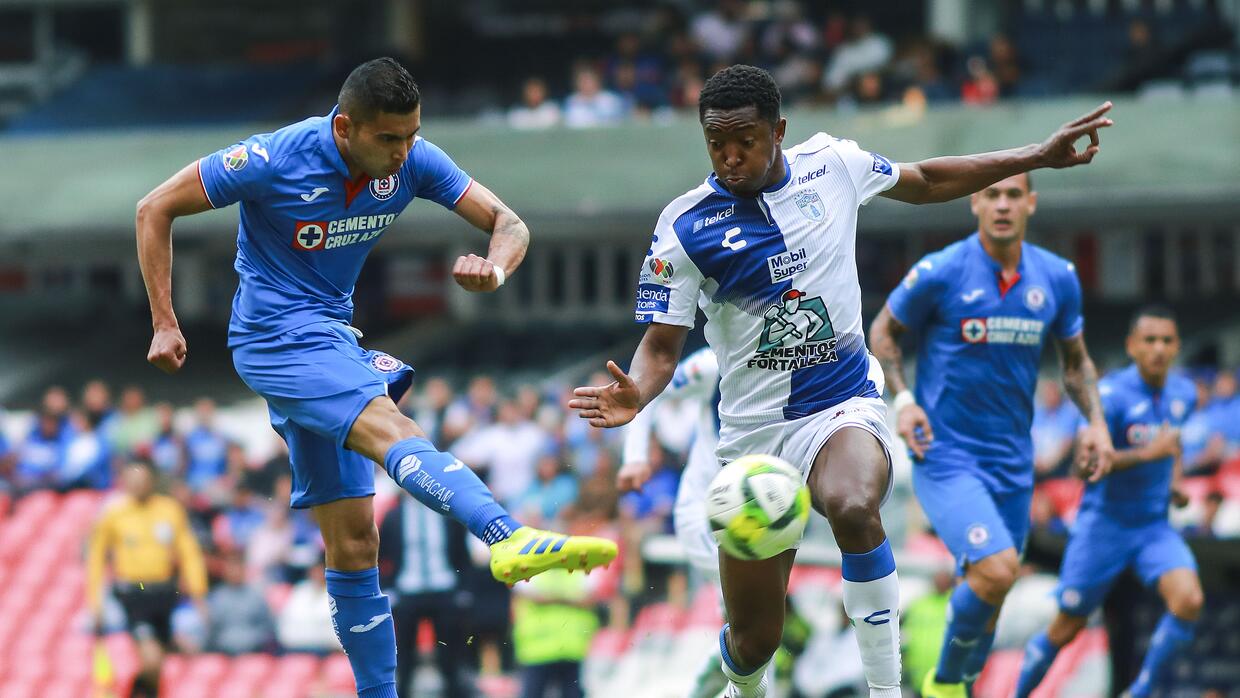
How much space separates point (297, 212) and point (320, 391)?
79 centimetres

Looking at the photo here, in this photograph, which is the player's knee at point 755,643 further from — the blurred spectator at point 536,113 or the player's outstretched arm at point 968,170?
the blurred spectator at point 536,113

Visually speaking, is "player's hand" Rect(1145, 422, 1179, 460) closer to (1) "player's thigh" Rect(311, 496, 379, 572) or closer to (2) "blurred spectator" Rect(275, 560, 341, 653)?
(1) "player's thigh" Rect(311, 496, 379, 572)

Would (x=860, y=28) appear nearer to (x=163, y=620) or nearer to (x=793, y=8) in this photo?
(x=793, y=8)

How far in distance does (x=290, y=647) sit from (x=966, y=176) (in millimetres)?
9029

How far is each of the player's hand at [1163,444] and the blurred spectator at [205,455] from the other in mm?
10822

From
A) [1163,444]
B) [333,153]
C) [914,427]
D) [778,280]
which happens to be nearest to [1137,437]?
[1163,444]

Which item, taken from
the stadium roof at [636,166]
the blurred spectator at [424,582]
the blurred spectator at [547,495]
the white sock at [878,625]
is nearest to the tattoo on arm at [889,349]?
the white sock at [878,625]

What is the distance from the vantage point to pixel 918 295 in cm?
840

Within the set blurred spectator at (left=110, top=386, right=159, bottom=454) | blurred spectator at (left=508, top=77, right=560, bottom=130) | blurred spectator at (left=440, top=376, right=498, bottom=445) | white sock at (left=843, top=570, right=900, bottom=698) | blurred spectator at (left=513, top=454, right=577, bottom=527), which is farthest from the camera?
blurred spectator at (left=508, top=77, right=560, bottom=130)

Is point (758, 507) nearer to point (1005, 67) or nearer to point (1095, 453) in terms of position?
point (1095, 453)

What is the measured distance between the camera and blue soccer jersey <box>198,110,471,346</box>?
22.1 ft

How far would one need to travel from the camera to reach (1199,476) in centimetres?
1312

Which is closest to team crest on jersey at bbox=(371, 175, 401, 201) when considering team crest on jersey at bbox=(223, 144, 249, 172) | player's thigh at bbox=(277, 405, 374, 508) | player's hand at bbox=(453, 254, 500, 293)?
team crest on jersey at bbox=(223, 144, 249, 172)

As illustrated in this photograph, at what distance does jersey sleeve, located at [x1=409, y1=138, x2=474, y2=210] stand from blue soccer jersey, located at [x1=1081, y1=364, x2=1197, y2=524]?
175 inches
